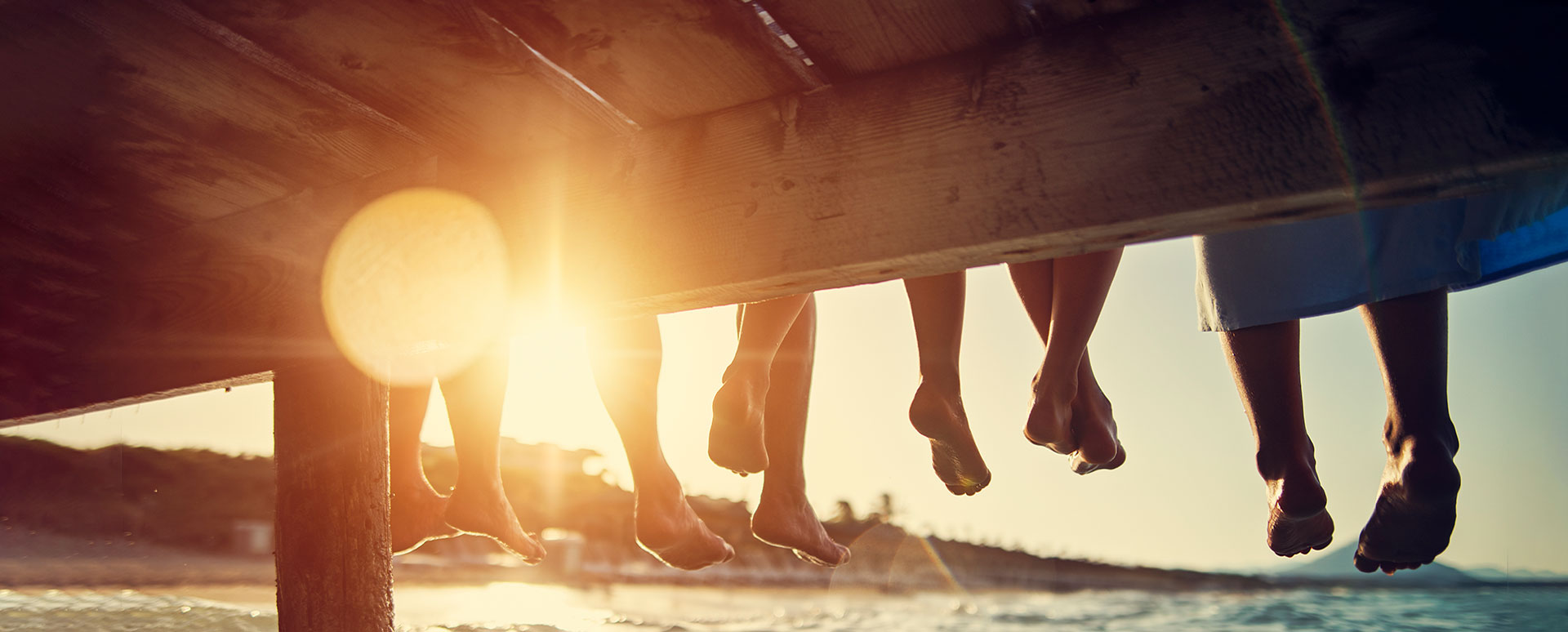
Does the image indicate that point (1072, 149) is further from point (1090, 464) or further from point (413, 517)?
point (413, 517)

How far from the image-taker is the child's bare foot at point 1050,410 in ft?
6.95

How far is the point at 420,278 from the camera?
64.7 inches

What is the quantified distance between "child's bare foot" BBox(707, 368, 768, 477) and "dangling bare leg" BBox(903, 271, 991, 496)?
1.44ft

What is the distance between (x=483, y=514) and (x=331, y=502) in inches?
23.8

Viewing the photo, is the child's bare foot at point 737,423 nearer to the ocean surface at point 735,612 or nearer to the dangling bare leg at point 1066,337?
the dangling bare leg at point 1066,337

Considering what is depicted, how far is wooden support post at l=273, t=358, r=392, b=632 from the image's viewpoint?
2016 mm

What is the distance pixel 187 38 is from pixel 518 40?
21.8 inches

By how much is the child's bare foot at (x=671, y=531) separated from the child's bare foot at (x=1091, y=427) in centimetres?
106

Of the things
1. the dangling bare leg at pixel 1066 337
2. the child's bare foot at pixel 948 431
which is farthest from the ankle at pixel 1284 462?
the child's bare foot at pixel 948 431

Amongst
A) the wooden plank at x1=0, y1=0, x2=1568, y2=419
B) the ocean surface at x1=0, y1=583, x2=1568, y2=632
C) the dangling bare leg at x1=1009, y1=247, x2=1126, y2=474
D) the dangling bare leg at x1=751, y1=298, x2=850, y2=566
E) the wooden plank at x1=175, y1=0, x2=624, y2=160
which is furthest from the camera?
the ocean surface at x1=0, y1=583, x2=1568, y2=632

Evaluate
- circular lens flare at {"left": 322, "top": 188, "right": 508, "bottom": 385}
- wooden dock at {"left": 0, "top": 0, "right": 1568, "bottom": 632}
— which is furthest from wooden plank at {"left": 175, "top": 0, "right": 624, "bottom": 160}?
circular lens flare at {"left": 322, "top": 188, "right": 508, "bottom": 385}

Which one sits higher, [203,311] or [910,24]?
[910,24]

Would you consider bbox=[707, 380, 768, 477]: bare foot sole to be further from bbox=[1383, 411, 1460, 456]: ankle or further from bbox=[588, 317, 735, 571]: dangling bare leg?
bbox=[1383, 411, 1460, 456]: ankle

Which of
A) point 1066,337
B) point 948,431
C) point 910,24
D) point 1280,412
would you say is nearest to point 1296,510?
point 1280,412
